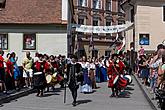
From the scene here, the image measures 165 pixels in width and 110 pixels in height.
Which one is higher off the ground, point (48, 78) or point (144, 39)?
point (144, 39)

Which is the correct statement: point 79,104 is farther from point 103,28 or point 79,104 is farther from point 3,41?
point 103,28

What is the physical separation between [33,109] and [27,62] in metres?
6.51

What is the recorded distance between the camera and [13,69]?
738 inches

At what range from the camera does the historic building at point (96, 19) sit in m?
63.2

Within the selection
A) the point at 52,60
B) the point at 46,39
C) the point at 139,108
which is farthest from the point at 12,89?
the point at 46,39

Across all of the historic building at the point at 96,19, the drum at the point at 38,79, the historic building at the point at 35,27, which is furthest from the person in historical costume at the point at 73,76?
the historic building at the point at 96,19

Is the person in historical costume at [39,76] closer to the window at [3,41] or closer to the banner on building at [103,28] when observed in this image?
the window at [3,41]

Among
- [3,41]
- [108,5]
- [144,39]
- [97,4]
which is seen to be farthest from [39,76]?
[108,5]

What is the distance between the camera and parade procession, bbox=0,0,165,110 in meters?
15.4

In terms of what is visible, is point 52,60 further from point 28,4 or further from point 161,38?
point 161,38

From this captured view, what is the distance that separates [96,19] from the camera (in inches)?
2719

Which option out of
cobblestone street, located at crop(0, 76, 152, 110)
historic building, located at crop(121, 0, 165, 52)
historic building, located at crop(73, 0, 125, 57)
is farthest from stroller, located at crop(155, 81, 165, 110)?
historic building, located at crop(73, 0, 125, 57)

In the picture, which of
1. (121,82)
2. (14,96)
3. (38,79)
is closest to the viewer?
(14,96)

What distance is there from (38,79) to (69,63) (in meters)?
3.04
